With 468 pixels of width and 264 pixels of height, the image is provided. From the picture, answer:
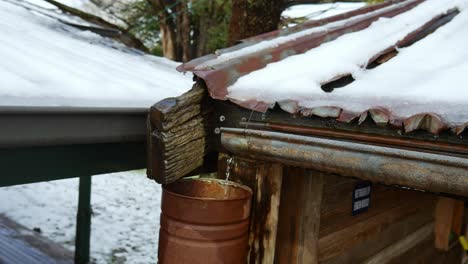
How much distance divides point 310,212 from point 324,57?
0.76m

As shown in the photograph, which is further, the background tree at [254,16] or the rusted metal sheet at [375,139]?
the background tree at [254,16]

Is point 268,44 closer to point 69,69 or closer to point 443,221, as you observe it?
point 69,69

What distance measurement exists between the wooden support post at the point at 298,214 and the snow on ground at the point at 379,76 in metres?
0.39

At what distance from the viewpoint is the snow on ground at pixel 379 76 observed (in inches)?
56.2

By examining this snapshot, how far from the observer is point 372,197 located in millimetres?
2672

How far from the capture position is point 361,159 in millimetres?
1354

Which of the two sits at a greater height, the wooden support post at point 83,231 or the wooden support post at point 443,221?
the wooden support post at point 443,221

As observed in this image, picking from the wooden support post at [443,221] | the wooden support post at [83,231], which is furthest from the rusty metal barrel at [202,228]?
the wooden support post at [83,231]

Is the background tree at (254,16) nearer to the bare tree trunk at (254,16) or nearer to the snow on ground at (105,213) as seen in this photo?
the bare tree trunk at (254,16)

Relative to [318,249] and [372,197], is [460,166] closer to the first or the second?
[318,249]

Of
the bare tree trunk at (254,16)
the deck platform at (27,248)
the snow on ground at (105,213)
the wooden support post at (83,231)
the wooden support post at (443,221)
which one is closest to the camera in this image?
the wooden support post at (443,221)

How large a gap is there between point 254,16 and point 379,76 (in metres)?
3.14

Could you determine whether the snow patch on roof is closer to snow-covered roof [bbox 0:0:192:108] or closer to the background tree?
snow-covered roof [bbox 0:0:192:108]

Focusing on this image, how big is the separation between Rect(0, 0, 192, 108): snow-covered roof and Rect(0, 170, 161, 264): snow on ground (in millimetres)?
3872
